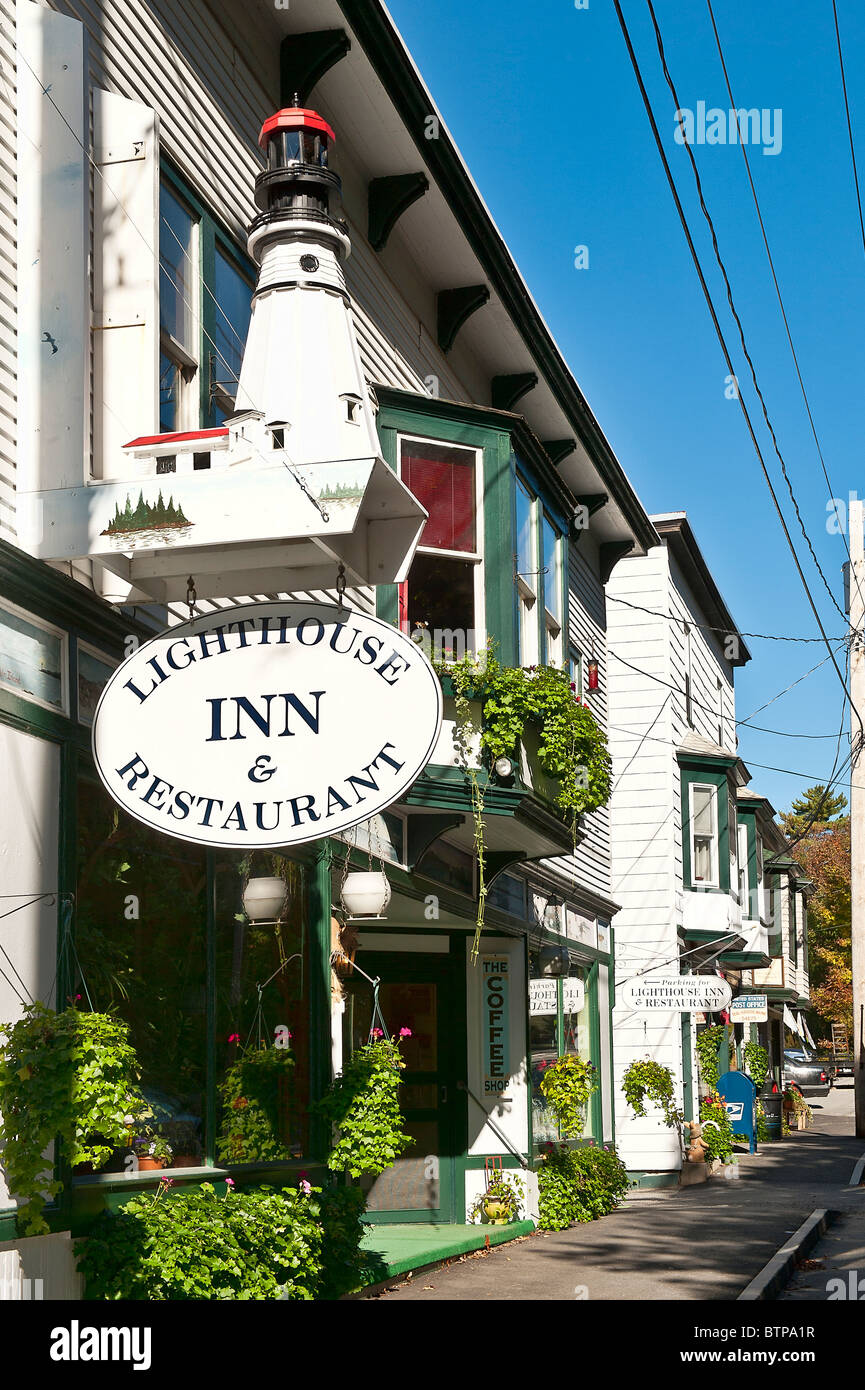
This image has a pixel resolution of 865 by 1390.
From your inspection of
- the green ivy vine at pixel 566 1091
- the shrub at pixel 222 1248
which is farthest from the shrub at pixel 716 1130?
the shrub at pixel 222 1248

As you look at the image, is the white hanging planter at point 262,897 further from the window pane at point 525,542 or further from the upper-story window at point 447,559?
the window pane at point 525,542

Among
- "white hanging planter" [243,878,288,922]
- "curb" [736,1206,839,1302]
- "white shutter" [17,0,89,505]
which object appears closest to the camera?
"white shutter" [17,0,89,505]

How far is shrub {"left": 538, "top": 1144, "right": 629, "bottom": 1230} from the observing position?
1536 centimetres

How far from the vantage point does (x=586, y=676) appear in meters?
19.8

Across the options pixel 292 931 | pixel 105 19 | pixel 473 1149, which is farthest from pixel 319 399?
pixel 473 1149

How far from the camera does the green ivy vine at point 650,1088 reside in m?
21.1

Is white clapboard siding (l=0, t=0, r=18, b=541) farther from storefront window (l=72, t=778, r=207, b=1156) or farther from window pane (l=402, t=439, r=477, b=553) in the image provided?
window pane (l=402, t=439, r=477, b=553)

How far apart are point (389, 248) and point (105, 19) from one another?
4.95 meters

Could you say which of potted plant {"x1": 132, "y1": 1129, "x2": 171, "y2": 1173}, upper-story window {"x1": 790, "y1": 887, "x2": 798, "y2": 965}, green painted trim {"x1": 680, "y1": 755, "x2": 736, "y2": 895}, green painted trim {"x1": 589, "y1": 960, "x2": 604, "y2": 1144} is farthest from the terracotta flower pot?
upper-story window {"x1": 790, "y1": 887, "x2": 798, "y2": 965}

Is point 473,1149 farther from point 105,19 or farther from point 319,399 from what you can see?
point 105,19

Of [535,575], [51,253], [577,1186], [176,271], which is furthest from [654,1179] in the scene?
[51,253]

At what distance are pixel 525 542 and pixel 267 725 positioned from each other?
7.72 m

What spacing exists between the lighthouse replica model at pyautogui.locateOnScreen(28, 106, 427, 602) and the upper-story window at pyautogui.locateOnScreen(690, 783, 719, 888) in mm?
18557
